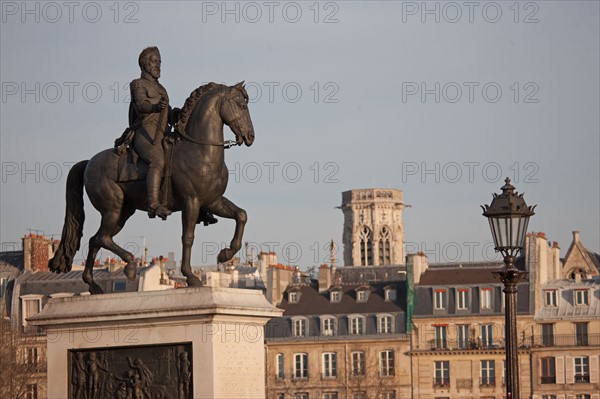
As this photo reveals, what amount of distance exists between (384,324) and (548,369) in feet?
29.5

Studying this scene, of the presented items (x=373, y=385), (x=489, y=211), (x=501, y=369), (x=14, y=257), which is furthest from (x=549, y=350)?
(x=489, y=211)

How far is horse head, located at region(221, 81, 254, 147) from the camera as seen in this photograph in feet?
90.3

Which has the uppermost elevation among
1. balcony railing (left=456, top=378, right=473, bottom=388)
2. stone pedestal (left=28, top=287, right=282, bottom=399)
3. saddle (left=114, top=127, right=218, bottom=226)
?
saddle (left=114, top=127, right=218, bottom=226)

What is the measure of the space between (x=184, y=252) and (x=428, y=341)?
6803cm

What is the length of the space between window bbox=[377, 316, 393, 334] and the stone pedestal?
68113 mm

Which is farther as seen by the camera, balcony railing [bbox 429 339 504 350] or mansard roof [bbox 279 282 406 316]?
mansard roof [bbox 279 282 406 316]

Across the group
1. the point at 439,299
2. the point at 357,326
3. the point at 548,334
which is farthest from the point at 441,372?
the point at 548,334

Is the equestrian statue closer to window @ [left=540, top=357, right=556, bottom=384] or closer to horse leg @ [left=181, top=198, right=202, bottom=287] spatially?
horse leg @ [left=181, top=198, right=202, bottom=287]

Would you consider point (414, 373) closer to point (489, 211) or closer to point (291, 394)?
point (291, 394)

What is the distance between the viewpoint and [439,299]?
9562 cm

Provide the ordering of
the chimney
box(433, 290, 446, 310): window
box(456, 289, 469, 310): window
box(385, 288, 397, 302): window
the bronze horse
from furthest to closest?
the chimney
box(385, 288, 397, 302): window
box(433, 290, 446, 310): window
box(456, 289, 469, 310): window
the bronze horse

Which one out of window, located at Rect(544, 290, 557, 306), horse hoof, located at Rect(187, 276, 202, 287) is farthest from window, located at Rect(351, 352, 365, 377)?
horse hoof, located at Rect(187, 276, 202, 287)

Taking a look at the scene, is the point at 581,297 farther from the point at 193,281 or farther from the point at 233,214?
the point at 193,281

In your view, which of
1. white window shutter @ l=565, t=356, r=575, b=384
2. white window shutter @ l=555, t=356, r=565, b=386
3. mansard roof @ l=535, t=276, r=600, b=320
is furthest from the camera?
mansard roof @ l=535, t=276, r=600, b=320
